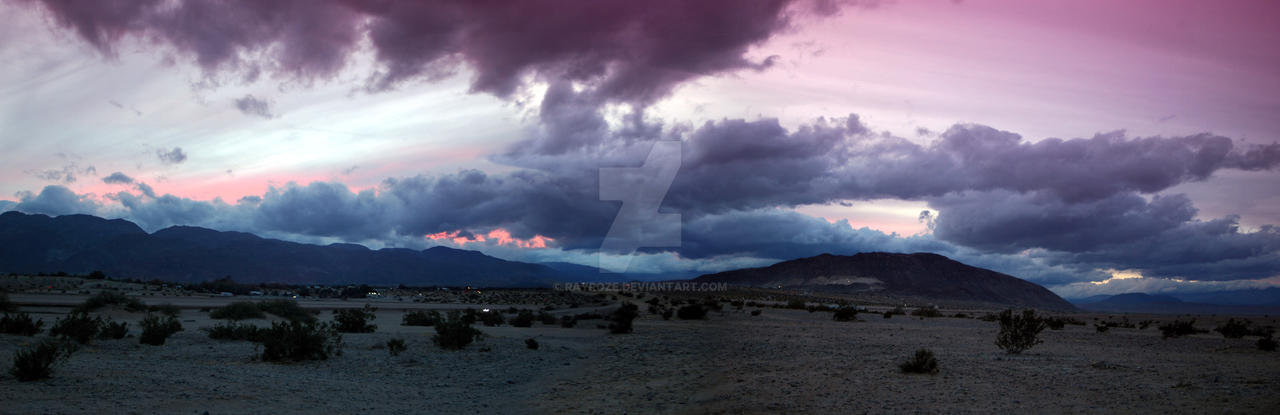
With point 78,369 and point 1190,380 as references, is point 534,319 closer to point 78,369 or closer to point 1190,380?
point 78,369

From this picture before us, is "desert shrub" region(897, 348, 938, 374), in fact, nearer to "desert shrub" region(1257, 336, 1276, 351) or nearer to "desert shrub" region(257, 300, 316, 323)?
"desert shrub" region(1257, 336, 1276, 351)

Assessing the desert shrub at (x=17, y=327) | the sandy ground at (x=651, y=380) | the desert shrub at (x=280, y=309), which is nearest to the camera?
the sandy ground at (x=651, y=380)

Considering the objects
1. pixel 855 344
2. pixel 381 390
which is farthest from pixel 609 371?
pixel 855 344

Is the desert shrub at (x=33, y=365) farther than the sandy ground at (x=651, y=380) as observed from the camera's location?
Yes

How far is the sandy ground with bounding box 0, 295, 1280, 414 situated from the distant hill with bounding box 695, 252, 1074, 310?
138 m

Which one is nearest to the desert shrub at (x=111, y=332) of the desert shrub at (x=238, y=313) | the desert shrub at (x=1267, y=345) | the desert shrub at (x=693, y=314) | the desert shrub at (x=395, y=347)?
the desert shrub at (x=395, y=347)

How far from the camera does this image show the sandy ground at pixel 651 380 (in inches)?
501

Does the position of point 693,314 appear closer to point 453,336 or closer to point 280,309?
point 453,336

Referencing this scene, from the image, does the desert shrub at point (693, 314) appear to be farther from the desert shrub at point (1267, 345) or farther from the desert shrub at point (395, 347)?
the desert shrub at point (1267, 345)

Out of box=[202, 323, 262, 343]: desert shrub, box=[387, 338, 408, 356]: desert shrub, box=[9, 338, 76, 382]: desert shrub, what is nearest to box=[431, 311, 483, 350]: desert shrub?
box=[387, 338, 408, 356]: desert shrub

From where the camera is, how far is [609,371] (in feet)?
65.8

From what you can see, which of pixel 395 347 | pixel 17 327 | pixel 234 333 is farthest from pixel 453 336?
pixel 17 327

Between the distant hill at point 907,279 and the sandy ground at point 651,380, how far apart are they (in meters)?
138

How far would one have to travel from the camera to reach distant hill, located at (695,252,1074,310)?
6220 inches
